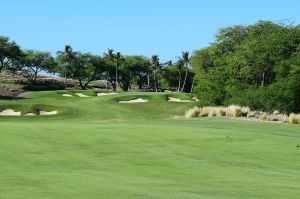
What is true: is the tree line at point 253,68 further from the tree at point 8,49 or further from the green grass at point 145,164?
the green grass at point 145,164

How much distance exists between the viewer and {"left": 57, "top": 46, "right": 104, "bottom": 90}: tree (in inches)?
4257

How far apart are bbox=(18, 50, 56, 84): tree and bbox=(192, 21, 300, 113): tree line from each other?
5125 cm

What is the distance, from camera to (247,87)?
49.8m

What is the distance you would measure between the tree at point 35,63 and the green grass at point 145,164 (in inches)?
3361

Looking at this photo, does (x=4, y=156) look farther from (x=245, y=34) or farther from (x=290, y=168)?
(x=245, y=34)

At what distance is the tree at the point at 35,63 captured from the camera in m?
104

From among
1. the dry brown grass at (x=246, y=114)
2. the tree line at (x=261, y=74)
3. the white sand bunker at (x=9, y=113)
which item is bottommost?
the white sand bunker at (x=9, y=113)

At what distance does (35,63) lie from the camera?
106750mm

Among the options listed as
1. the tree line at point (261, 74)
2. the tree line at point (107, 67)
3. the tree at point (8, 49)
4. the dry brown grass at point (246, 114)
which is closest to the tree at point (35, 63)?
the tree line at point (107, 67)

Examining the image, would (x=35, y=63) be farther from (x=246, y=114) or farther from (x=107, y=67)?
(x=246, y=114)

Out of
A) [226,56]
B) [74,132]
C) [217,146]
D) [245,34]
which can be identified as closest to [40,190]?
[217,146]

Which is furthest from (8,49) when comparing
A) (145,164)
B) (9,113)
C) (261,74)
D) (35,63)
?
(145,164)

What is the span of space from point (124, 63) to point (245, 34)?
2339 inches

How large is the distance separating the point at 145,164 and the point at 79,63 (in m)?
97.8
